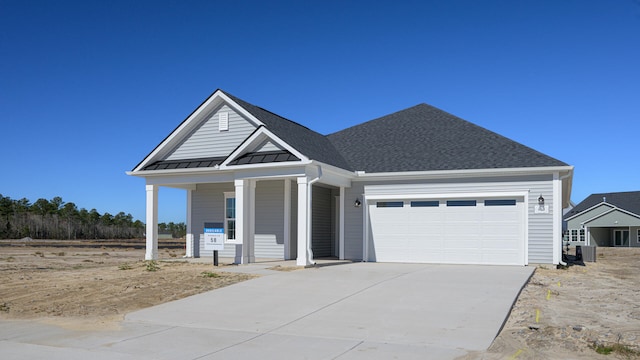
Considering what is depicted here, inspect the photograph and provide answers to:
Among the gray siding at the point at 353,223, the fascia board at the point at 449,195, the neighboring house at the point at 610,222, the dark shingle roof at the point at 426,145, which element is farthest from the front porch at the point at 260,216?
the neighboring house at the point at 610,222

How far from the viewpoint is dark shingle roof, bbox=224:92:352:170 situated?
1869cm

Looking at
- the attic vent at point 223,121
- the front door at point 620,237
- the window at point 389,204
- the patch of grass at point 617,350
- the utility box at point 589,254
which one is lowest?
the front door at point 620,237

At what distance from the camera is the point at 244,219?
18297mm

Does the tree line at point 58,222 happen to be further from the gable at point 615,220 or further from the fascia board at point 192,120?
the gable at point 615,220

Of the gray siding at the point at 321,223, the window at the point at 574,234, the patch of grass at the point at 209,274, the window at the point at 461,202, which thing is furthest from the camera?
the window at the point at 574,234

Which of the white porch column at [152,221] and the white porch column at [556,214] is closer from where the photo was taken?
the white porch column at [556,214]

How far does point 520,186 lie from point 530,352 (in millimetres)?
12388

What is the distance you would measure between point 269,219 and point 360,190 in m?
3.74

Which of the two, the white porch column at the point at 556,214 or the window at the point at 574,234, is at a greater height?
the white porch column at the point at 556,214

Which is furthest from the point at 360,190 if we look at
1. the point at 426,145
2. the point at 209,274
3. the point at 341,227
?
the point at 209,274

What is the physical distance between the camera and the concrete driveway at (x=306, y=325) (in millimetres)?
7637

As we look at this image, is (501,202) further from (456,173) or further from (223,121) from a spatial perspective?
(223,121)

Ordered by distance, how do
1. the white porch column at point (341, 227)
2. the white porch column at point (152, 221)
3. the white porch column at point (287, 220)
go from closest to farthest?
the white porch column at point (287, 220) → the white porch column at point (152, 221) → the white porch column at point (341, 227)

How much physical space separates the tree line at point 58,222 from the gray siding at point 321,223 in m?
54.9
